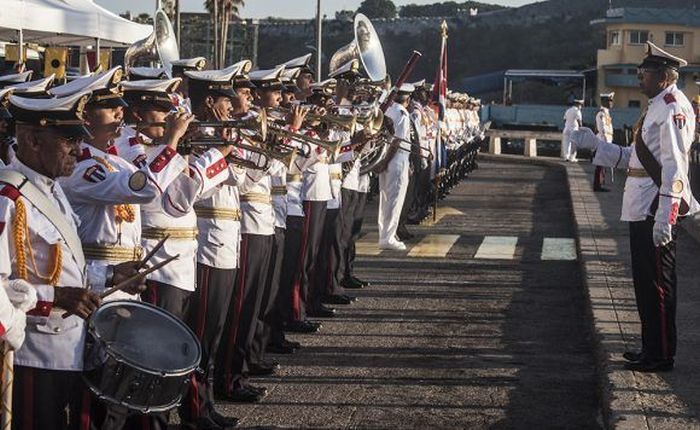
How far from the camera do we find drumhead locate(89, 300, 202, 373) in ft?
16.4

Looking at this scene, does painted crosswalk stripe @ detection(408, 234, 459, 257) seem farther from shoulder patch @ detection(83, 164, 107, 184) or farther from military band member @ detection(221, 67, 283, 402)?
shoulder patch @ detection(83, 164, 107, 184)

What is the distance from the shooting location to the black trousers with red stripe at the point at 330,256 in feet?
38.2

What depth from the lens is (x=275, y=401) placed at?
8.09 m

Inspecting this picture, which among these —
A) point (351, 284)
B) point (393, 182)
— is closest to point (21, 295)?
point (351, 284)

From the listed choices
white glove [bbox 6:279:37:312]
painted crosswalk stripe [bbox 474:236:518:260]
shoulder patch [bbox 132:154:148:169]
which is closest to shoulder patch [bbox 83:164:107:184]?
shoulder patch [bbox 132:154:148:169]

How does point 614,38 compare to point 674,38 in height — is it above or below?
below

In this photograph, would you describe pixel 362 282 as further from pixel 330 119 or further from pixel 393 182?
pixel 330 119

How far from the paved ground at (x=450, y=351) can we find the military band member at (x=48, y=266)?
8.55 ft

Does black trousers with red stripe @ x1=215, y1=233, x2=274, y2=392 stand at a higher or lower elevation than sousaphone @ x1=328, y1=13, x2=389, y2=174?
lower

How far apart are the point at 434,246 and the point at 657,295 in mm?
8289

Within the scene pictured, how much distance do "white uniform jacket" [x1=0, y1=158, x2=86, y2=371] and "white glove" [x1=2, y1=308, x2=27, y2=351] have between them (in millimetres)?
338

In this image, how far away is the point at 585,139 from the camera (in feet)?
28.8

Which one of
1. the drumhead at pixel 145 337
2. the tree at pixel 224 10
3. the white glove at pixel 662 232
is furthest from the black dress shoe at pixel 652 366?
the tree at pixel 224 10

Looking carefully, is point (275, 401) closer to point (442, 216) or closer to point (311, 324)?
point (311, 324)
